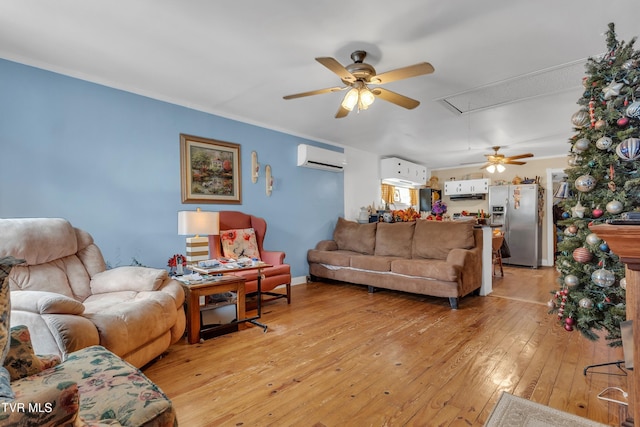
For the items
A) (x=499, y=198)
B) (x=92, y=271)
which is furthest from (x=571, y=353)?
(x=499, y=198)

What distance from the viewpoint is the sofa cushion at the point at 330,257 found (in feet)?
15.4

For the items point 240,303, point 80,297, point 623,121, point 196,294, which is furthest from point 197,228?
point 623,121

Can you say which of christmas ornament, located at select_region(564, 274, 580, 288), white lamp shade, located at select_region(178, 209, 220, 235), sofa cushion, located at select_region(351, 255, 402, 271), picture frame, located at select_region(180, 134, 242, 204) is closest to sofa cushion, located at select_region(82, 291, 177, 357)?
white lamp shade, located at select_region(178, 209, 220, 235)

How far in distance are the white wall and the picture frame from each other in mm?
2458

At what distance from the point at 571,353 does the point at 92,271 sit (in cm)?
391

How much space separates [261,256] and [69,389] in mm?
3501

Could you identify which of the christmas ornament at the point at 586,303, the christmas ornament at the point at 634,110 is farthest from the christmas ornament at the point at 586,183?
the christmas ornament at the point at 586,303

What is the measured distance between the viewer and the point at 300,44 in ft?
8.05

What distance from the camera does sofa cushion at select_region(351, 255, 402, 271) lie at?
167 inches

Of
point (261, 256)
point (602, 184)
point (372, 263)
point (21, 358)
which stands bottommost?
point (372, 263)

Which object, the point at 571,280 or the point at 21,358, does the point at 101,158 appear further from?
the point at 571,280

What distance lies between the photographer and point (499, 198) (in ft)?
22.9

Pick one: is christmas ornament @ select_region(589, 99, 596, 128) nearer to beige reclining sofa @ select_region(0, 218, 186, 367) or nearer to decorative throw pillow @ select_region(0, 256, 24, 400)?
decorative throw pillow @ select_region(0, 256, 24, 400)

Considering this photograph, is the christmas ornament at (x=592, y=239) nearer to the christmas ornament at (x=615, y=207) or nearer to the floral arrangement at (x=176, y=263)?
the christmas ornament at (x=615, y=207)
